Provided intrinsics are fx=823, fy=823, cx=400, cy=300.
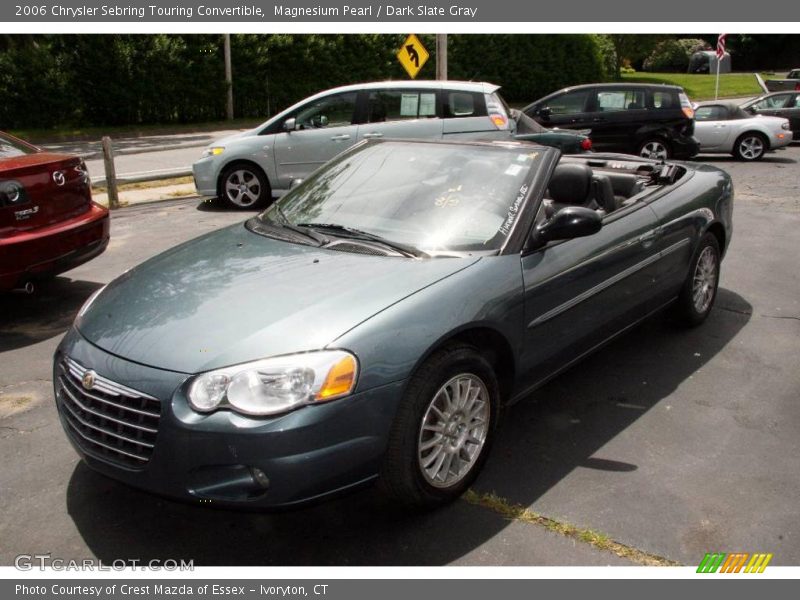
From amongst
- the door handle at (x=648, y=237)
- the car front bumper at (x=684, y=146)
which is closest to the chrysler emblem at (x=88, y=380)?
the door handle at (x=648, y=237)

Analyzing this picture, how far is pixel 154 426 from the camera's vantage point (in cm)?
305

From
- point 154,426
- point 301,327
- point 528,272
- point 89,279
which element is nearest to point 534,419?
point 528,272

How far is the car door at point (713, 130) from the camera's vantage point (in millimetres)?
16812

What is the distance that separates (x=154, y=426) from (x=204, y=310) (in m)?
0.57

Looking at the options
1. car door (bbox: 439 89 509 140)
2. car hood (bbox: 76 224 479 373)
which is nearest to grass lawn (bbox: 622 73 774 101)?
car door (bbox: 439 89 509 140)

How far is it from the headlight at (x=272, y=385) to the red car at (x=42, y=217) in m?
3.50

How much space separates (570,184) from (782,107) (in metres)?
17.8

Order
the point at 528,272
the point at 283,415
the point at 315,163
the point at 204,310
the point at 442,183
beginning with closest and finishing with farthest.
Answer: the point at 283,415, the point at 204,310, the point at 528,272, the point at 442,183, the point at 315,163

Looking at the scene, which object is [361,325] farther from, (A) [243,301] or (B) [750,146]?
(B) [750,146]

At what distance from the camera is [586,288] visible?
4312 millimetres

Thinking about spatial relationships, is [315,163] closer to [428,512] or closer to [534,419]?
[534,419]

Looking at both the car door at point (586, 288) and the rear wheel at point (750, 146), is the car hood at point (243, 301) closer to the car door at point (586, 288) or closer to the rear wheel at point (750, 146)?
the car door at point (586, 288)

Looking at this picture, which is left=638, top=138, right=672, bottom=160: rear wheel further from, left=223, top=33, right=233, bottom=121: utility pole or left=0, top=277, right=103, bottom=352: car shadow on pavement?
left=223, top=33, right=233, bottom=121: utility pole

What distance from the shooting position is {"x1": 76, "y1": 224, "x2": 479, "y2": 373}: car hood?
3.15 m
